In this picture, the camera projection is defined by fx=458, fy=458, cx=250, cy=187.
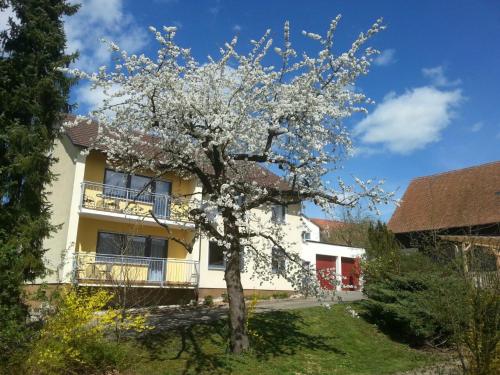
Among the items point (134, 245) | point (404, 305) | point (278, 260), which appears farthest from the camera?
point (134, 245)

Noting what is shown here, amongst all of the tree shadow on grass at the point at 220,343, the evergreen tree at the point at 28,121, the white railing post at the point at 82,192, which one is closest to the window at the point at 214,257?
the white railing post at the point at 82,192

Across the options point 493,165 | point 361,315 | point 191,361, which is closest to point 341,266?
point 493,165

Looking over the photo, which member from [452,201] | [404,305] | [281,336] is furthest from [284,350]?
[452,201]

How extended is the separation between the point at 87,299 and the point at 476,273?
27.0ft

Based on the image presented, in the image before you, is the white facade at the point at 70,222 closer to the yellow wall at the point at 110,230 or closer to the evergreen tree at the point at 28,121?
the yellow wall at the point at 110,230

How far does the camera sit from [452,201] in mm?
27609

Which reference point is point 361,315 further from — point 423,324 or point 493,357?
point 493,357

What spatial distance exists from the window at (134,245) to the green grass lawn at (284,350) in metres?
8.01

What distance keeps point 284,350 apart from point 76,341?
18.1 feet

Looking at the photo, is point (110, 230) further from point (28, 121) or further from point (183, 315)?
point (28, 121)

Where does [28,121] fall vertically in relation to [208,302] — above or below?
above

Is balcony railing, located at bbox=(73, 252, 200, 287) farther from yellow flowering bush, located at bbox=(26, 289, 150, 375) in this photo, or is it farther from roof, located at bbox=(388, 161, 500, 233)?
roof, located at bbox=(388, 161, 500, 233)

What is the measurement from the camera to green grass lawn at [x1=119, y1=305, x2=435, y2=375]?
10781mm

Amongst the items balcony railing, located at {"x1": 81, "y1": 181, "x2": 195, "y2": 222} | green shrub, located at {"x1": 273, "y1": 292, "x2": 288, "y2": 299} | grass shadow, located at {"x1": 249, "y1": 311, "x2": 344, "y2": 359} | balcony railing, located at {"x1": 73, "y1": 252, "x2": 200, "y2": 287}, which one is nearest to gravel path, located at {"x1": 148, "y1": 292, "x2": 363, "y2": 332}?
grass shadow, located at {"x1": 249, "y1": 311, "x2": 344, "y2": 359}
